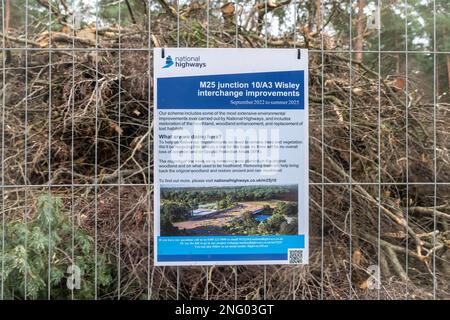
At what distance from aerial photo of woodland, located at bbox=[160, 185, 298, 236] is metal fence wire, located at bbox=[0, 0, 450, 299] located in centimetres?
17

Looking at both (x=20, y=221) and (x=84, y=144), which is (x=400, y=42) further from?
(x=20, y=221)

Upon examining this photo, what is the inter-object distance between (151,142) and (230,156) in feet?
1.99

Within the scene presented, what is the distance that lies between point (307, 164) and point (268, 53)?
2.84ft

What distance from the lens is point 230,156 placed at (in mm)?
3162

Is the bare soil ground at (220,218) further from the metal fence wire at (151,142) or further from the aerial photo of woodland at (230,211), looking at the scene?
the metal fence wire at (151,142)

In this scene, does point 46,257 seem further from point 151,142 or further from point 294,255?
point 294,255

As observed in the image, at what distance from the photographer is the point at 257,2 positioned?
342 cm

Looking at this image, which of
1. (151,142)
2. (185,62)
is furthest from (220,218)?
(185,62)

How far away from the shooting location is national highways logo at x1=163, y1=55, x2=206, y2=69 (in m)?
3.18

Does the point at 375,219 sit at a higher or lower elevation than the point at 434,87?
lower

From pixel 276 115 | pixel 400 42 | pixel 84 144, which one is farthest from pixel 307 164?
pixel 84 144

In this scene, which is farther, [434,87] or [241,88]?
[434,87]

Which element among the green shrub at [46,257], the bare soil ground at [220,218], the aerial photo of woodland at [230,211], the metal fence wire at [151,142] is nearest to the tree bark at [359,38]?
the metal fence wire at [151,142]

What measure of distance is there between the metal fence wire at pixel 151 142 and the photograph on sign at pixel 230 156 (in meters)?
0.14
